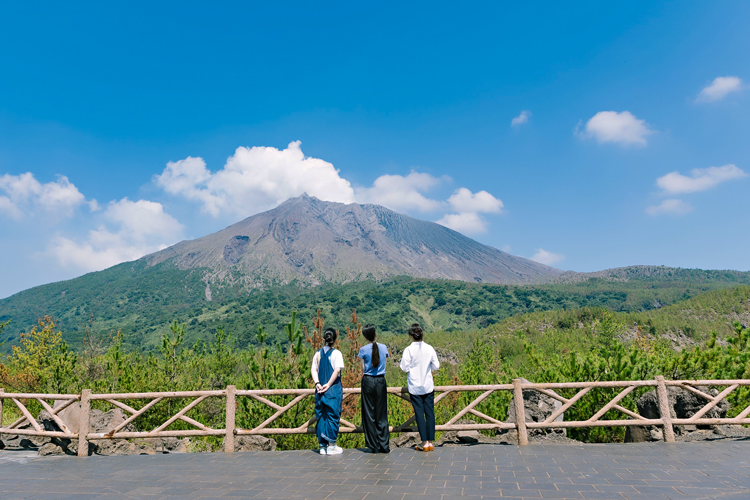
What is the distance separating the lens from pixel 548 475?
5270mm

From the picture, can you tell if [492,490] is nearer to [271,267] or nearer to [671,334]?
[671,334]

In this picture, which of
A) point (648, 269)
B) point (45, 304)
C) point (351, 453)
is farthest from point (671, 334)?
point (45, 304)

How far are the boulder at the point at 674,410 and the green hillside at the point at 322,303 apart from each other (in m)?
81.2

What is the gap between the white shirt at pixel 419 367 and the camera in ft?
21.9

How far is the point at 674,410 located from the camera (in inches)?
328

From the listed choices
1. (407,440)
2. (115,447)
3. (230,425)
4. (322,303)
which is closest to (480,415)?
(407,440)

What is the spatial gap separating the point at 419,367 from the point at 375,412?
1002 millimetres

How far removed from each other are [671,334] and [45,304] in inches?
7808

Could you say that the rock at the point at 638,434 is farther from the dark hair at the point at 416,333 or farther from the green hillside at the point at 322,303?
the green hillside at the point at 322,303

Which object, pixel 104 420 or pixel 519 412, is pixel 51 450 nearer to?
pixel 104 420

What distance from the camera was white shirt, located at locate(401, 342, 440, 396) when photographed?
21.9 feet

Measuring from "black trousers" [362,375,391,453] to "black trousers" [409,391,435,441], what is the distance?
1.67ft

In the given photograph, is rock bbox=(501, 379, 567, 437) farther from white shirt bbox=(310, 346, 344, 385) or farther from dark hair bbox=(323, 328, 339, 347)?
dark hair bbox=(323, 328, 339, 347)

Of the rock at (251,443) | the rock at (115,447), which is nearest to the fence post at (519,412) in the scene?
the rock at (251,443)
